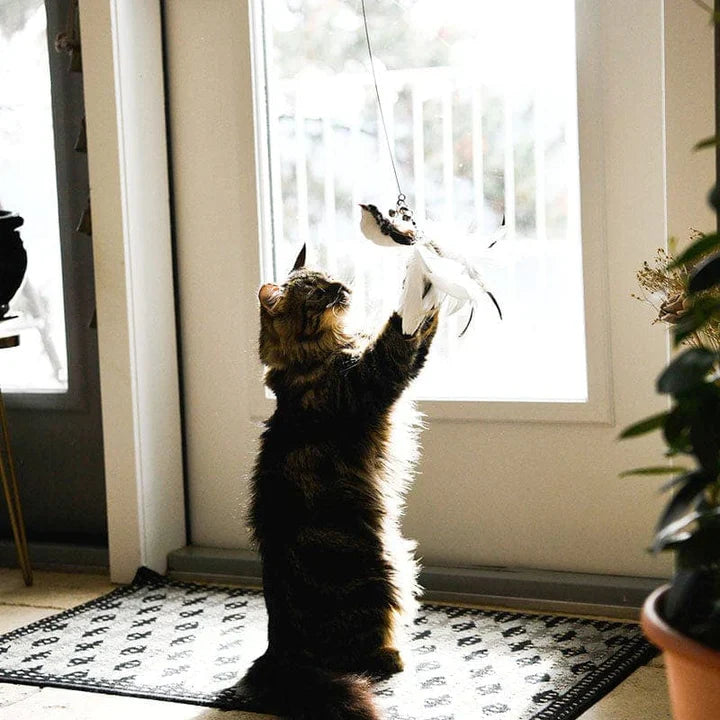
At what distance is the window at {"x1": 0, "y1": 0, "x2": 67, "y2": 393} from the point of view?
10.5 feet

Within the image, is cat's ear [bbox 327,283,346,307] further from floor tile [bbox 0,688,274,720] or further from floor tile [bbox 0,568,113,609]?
floor tile [bbox 0,568,113,609]

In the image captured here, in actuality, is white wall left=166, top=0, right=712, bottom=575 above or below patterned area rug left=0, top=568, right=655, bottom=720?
above

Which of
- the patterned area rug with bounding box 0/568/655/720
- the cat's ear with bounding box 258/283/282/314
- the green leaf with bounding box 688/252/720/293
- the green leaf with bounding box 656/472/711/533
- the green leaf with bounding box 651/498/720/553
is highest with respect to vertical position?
the green leaf with bounding box 688/252/720/293

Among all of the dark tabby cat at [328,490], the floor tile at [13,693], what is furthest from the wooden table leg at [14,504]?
the dark tabby cat at [328,490]

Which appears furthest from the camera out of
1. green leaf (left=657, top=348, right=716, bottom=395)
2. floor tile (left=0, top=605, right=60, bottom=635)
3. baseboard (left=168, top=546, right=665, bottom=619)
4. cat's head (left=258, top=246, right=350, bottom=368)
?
floor tile (left=0, top=605, right=60, bottom=635)

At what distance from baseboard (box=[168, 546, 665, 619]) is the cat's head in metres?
0.79

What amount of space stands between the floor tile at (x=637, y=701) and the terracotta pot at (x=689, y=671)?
788 mm

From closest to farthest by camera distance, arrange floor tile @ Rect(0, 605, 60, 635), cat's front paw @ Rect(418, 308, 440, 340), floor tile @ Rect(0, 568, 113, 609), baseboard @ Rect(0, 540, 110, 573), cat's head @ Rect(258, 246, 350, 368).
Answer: cat's front paw @ Rect(418, 308, 440, 340) → cat's head @ Rect(258, 246, 350, 368) → floor tile @ Rect(0, 605, 60, 635) → floor tile @ Rect(0, 568, 113, 609) → baseboard @ Rect(0, 540, 110, 573)

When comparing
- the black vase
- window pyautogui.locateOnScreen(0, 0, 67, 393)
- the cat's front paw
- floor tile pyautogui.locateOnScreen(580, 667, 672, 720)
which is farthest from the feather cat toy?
window pyautogui.locateOnScreen(0, 0, 67, 393)

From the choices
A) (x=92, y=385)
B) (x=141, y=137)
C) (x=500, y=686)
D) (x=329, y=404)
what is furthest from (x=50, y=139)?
(x=500, y=686)

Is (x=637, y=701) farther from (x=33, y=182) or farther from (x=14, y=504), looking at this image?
(x=33, y=182)

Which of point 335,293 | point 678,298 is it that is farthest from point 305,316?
point 678,298

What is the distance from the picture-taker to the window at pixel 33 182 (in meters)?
3.19

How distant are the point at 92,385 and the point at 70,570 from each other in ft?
1.66
